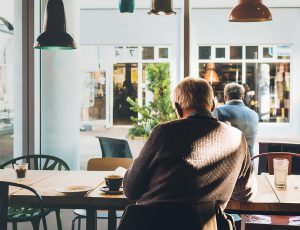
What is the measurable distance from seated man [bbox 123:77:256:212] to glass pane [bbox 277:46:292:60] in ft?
28.0

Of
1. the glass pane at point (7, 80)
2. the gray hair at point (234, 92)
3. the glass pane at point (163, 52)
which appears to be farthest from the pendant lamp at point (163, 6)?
the glass pane at point (163, 52)

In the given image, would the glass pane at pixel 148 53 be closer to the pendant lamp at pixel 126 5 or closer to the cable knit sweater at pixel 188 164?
the pendant lamp at pixel 126 5

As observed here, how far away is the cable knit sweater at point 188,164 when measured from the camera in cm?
193

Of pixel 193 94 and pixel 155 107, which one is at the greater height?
pixel 193 94

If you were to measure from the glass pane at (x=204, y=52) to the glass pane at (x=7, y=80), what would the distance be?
6081 mm

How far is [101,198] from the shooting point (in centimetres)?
250

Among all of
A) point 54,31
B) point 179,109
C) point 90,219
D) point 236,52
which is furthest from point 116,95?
point 179,109

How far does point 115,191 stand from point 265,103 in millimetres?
8512

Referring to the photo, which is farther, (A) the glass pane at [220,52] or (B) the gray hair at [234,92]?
(A) the glass pane at [220,52]

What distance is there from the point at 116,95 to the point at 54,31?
Result: 27.8 ft

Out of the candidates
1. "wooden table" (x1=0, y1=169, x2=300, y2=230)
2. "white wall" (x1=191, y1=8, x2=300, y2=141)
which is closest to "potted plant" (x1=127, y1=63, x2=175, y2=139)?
"wooden table" (x1=0, y1=169, x2=300, y2=230)

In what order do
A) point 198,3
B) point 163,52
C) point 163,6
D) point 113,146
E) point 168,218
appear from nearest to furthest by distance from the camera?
point 168,218, point 163,6, point 113,146, point 198,3, point 163,52

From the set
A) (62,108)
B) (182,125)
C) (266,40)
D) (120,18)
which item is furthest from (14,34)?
(266,40)

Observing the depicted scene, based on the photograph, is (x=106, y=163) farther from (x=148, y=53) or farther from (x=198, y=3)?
(x=148, y=53)
